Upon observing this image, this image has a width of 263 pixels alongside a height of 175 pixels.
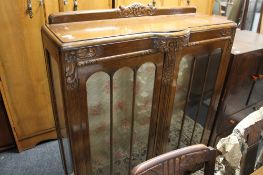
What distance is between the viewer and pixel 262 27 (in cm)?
242

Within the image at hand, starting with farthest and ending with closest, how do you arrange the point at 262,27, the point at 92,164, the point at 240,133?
the point at 262,27, the point at 92,164, the point at 240,133

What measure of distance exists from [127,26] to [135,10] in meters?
0.16

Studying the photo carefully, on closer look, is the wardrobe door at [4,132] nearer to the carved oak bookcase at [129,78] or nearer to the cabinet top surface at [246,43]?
the carved oak bookcase at [129,78]

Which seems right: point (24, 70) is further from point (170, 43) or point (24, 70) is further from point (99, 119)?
point (170, 43)

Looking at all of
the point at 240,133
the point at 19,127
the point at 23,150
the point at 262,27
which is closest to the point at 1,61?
the point at 19,127

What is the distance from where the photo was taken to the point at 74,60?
2.76ft

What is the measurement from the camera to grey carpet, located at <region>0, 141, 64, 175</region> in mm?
1645

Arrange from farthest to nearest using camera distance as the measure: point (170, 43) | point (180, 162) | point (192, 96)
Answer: point (192, 96)
point (170, 43)
point (180, 162)

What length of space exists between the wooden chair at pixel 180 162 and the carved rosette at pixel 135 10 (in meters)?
0.72

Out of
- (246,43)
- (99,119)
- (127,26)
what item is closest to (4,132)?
(99,119)

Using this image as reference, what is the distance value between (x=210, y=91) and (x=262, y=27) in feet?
4.86

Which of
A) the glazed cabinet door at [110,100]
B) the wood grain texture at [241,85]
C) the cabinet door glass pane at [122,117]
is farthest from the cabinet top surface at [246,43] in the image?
the cabinet door glass pane at [122,117]

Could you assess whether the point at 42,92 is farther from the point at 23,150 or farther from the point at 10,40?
the point at 23,150

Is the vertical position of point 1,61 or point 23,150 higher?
point 1,61
